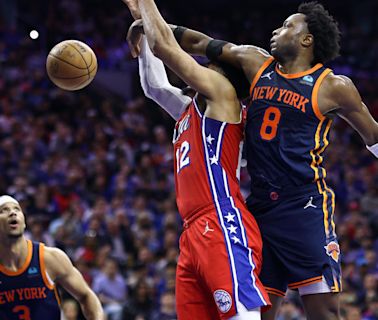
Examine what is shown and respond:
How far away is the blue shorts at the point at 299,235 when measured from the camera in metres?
4.24

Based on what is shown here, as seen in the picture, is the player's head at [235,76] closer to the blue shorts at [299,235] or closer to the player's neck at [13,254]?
the blue shorts at [299,235]

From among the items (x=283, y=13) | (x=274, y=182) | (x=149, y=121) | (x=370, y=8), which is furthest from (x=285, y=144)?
(x=370, y=8)

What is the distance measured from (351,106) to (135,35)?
1.33 metres

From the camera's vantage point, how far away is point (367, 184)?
1314 cm

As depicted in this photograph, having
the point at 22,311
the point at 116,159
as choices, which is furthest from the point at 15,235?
the point at 116,159

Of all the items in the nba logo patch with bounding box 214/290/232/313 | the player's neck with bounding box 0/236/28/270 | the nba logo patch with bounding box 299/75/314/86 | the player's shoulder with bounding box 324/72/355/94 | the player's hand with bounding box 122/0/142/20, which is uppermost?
the player's hand with bounding box 122/0/142/20

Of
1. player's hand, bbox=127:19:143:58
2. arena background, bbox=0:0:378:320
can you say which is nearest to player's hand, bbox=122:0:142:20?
player's hand, bbox=127:19:143:58

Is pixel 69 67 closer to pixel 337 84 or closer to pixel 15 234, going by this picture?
pixel 15 234

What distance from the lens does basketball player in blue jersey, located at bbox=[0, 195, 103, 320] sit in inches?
218

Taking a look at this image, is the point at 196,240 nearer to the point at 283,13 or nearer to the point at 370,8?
the point at 283,13

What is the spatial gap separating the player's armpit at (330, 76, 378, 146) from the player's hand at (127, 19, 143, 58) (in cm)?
116

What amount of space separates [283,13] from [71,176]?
7116 mm

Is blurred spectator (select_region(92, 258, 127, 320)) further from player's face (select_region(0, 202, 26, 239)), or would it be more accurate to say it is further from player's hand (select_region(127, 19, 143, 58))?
player's hand (select_region(127, 19, 143, 58))

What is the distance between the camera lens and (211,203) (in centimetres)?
416
